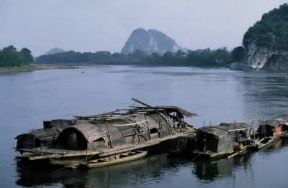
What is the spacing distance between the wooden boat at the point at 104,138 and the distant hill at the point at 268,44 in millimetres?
135235

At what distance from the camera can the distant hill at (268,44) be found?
166625 millimetres

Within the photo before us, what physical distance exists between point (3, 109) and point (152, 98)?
20304 millimetres

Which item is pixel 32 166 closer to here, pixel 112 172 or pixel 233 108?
pixel 112 172

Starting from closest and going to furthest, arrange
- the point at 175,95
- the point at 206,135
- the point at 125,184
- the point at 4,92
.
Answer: the point at 125,184 < the point at 206,135 < the point at 175,95 < the point at 4,92

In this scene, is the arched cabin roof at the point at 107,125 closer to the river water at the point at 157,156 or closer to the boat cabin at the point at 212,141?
the river water at the point at 157,156

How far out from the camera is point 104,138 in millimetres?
31000

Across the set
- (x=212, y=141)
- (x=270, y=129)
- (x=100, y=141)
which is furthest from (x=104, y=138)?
(x=270, y=129)

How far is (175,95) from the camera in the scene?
3059 inches

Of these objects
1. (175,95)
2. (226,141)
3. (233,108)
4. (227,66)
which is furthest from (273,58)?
(226,141)

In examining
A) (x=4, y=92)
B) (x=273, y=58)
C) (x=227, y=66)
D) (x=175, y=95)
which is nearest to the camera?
(x=175, y=95)

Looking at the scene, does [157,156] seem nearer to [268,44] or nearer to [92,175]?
[92,175]

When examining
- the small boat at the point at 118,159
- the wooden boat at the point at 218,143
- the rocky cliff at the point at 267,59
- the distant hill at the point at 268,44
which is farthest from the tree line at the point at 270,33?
the small boat at the point at 118,159

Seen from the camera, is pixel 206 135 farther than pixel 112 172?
Yes

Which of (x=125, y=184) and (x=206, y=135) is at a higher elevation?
(x=206, y=135)
